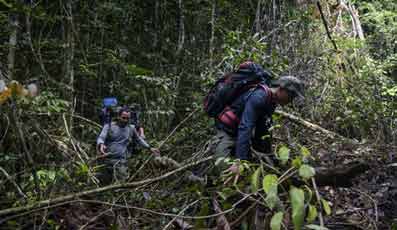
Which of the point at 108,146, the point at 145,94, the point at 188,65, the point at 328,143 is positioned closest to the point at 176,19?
the point at 188,65

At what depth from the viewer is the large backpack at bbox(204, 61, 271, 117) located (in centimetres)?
395

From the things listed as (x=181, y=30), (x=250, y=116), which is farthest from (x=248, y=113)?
(x=181, y=30)

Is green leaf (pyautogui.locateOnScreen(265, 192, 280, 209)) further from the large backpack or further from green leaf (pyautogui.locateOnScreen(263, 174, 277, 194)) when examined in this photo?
the large backpack

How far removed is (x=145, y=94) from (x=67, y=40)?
1.69 meters

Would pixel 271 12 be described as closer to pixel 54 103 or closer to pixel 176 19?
pixel 176 19

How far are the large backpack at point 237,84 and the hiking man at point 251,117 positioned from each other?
0.14ft

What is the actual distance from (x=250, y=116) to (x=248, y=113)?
3 cm

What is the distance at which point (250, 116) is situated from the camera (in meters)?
3.68

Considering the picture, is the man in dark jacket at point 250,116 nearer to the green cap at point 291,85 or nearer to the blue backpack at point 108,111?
the green cap at point 291,85

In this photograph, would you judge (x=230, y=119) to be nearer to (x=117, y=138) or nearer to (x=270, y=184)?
(x=270, y=184)

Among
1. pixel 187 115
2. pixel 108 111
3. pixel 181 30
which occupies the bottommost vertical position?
pixel 187 115

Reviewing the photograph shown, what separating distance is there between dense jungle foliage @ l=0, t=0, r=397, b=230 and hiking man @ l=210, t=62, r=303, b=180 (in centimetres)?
17

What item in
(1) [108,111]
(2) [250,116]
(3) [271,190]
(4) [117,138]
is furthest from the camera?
(1) [108,111]

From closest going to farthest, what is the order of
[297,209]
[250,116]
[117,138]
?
1. [297,209]
2. [250,116]
3. [117,138]
